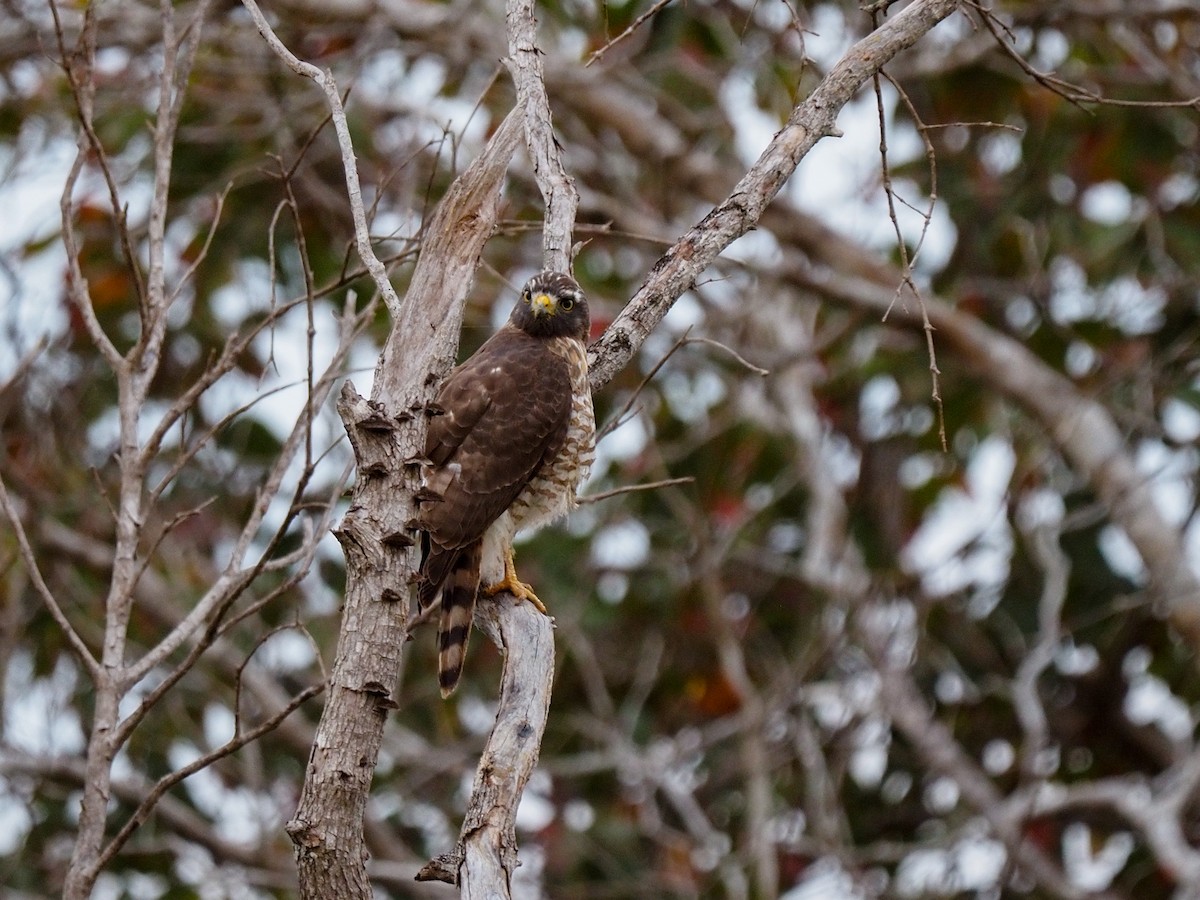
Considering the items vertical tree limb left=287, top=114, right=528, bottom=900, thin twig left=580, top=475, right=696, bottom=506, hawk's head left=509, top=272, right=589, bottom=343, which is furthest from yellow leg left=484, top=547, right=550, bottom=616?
vertical tree limb left=287, top=114, right=528, bottom=900

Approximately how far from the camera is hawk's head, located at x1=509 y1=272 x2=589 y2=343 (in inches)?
163

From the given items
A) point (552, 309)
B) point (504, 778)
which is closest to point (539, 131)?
point (552, 309)

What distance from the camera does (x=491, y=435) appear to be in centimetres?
406

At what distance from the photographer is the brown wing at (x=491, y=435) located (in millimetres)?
3939

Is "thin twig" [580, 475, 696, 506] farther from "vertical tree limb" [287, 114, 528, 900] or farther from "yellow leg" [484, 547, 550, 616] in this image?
"vertical tree limb" [287, 114, 528, 900]

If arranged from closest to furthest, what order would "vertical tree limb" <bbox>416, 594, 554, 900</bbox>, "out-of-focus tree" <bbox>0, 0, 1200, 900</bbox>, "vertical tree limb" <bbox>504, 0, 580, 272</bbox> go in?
"vertical tree limb" <bbox>416, 594, 554, 900</bbox>, "vertical tree limb" <bbox>504, 0, 580, 272</bbox>, "out-of-focus tree" <bbox>0, 0, 1200, 900</bbox>

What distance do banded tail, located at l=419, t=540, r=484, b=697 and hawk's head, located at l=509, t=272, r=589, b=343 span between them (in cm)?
70

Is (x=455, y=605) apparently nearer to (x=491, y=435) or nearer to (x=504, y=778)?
(x=491, y=435)

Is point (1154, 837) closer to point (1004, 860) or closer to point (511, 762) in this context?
point (1004, 860)

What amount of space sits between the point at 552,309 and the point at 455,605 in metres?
0.89

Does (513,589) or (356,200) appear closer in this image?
(356,200)

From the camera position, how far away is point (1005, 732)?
319 inches

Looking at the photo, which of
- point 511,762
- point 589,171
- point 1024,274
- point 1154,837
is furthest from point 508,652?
point 1024,274

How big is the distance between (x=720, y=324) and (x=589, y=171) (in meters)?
1.05
